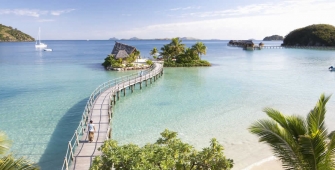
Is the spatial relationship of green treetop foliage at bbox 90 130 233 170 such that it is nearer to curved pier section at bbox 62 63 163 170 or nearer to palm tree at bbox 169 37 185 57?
curved pier section at bbox 62 63 163 170

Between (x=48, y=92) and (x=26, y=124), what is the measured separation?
996 centimetres

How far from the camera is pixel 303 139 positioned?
567cm

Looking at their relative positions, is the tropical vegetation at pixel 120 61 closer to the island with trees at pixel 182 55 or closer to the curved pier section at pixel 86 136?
the island with trees at pixel 182 55

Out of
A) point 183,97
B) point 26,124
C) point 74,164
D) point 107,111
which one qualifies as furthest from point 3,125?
point 183,97

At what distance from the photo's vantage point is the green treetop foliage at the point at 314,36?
11362 centimetres

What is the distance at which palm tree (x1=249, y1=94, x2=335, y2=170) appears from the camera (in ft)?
18.6

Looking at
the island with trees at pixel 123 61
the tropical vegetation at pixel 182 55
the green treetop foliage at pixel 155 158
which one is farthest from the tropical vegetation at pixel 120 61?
the green treetop foliage at pixel 155 158

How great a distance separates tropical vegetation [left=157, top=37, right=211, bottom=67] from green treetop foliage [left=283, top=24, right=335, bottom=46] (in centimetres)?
9084

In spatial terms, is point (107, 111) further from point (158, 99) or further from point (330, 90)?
point (330, 90)

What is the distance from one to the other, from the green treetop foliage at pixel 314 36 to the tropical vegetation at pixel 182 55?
90843mm

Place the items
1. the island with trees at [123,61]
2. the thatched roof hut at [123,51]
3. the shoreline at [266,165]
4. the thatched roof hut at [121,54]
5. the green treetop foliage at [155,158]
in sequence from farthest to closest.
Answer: the thatched roof hut at [123,51]
the thatched roof hut at [121,54]
the island with trees at [123,61]
the shoreline at [266,165]
the green treetop foliage at [155,158]

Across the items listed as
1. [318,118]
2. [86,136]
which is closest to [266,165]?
[318,118]

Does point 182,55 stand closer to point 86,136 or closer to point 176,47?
A: point 176,47

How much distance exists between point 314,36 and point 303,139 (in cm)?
13262
